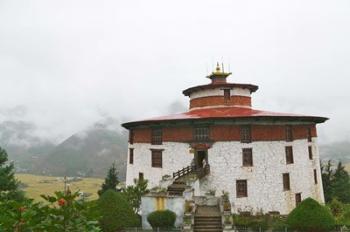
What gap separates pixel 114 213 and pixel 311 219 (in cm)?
1345

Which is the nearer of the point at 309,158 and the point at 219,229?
the point at 219,229

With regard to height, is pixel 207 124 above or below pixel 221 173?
above

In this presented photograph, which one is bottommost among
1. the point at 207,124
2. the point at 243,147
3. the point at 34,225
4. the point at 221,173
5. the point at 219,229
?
the point at 219,229

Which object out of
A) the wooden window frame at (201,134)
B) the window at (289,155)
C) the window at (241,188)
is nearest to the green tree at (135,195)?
the wooden window frame at (201,134)

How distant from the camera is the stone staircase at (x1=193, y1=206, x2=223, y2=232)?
27016 mm

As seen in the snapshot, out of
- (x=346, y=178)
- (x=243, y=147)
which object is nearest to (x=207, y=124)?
(x=243, y=147)

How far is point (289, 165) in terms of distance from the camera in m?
35.3

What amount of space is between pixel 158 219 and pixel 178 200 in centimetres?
207

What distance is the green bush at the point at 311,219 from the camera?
26.5m

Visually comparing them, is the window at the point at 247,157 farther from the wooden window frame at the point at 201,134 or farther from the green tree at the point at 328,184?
the green tree at the point at 328,184

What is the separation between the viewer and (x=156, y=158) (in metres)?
36.8

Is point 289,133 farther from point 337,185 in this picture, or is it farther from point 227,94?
point 337,185

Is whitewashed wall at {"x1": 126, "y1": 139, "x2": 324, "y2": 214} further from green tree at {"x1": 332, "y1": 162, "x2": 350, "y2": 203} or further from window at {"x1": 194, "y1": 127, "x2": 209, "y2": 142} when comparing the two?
green tree at {"x1": 332, "y1": 162, "x2": 350, "y2": 203}

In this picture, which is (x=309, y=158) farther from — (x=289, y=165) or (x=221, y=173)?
(x=221, y=173)
